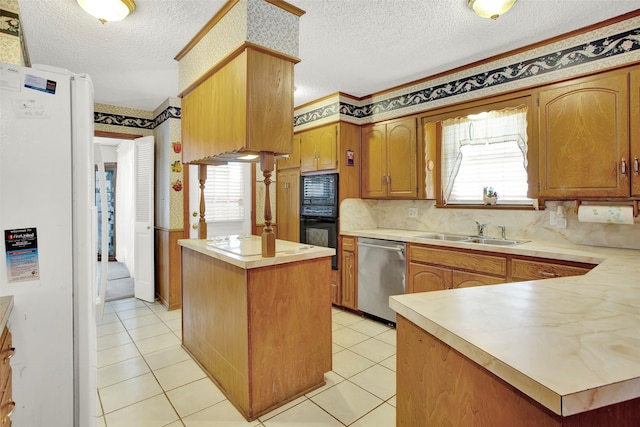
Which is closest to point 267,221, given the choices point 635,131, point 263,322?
point 263,322

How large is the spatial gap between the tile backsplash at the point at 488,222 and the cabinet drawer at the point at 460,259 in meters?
0.64

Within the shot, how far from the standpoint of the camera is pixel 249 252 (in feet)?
7.27

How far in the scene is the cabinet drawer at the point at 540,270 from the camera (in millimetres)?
2197

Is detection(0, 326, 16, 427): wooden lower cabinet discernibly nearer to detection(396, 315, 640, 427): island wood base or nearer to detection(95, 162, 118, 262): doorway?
detection(396, 315, 640, 427): island wood base

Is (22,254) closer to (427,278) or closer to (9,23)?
(9,23)

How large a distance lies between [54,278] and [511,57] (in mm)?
3493

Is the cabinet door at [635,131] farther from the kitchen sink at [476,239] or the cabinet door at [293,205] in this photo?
the cabinet door at [293,205]

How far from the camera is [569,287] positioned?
1.27 meters

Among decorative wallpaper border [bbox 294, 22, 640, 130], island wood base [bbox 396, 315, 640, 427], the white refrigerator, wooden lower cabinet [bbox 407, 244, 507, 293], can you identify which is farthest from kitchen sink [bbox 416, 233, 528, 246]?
the white refrigerator

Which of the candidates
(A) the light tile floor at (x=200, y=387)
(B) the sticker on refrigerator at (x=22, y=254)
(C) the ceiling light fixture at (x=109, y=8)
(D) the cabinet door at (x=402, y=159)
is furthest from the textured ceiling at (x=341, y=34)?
(A) the light tile floor at (x=200, y=387)

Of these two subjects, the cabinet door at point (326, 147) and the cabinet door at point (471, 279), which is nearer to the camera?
the cabinet door at point (471, 279)

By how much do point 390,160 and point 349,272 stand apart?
4.43 feet

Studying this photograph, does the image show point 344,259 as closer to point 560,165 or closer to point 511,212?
point 511,212

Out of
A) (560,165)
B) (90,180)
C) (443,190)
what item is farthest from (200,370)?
(560,165)
